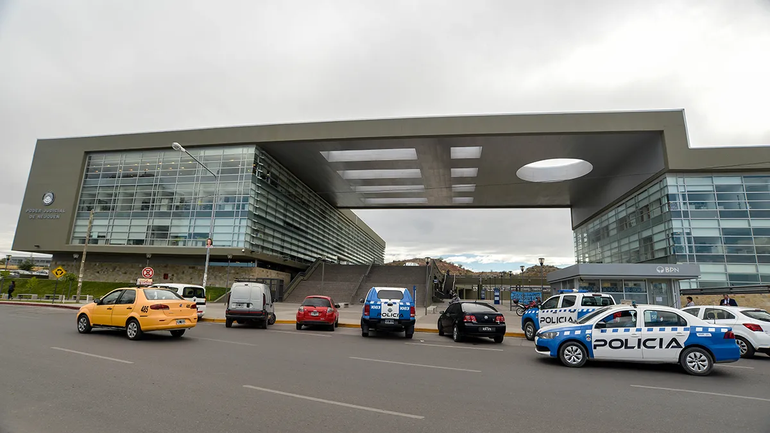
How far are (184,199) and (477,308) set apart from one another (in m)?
35.5

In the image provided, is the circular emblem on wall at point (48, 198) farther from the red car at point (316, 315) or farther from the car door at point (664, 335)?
the car door at point (664, 335)

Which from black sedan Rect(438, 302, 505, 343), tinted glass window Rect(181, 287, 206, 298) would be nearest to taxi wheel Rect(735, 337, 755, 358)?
black sedan Rect(438, 302, 505, 343)

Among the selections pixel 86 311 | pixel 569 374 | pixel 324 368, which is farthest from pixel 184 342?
pixel 569 374

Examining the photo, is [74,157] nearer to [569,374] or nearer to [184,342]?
[184,342]

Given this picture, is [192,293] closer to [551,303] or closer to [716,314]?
[551,303]

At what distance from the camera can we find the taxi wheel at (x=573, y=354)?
9.58m

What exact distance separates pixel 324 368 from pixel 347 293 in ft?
104

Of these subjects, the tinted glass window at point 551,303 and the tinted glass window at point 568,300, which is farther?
the tinted glass window at point 551,303

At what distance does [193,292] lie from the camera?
2062cm

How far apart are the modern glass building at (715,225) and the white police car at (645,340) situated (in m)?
27.5

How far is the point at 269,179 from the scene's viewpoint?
42.8 meters

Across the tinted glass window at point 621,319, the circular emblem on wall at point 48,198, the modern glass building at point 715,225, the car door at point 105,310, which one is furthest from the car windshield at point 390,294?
the circular emblem on wall at point 48,198

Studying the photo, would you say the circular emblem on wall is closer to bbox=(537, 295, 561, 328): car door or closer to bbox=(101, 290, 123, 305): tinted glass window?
bbox=(101, 290, 123, 305): tinted glass window

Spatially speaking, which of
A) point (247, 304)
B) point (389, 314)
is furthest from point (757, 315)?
point (247, 304)
